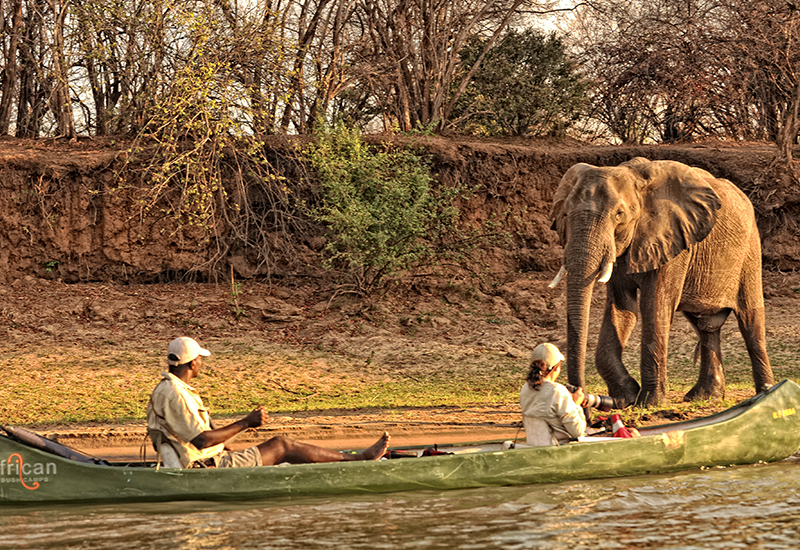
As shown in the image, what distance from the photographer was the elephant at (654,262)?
38.5ft

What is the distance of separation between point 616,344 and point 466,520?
5624mm

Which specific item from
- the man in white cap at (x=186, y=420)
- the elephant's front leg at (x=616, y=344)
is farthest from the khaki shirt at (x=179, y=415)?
the elephant's front leg at (x=616, y=344)

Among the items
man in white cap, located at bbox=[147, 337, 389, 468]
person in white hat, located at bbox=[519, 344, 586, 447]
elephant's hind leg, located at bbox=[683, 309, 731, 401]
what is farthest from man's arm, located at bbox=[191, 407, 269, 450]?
elephant's hind leg, located at bbox=[683, 309, 731, 401]

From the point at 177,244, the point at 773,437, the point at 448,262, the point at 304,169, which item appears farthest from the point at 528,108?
the point at 773,437

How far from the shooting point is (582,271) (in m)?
11.7

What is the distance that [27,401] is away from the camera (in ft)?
44.5

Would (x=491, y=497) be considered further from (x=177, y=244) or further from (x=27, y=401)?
(x=177, y=244)

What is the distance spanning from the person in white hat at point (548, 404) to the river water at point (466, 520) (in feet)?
1.73

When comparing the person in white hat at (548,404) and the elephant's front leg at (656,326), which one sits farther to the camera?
the elephant's front leg at (656,326)

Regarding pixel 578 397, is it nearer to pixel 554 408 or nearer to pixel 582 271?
pixel 554 408

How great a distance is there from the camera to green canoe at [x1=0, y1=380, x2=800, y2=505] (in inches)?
325

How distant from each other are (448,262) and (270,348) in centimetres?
538

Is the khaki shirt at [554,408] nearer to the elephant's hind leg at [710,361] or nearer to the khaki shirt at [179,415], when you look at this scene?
the khaki shirt at [179,415]

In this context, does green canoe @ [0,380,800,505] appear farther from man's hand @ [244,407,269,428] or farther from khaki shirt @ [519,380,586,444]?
man's hand @ [244,407,269,428]
